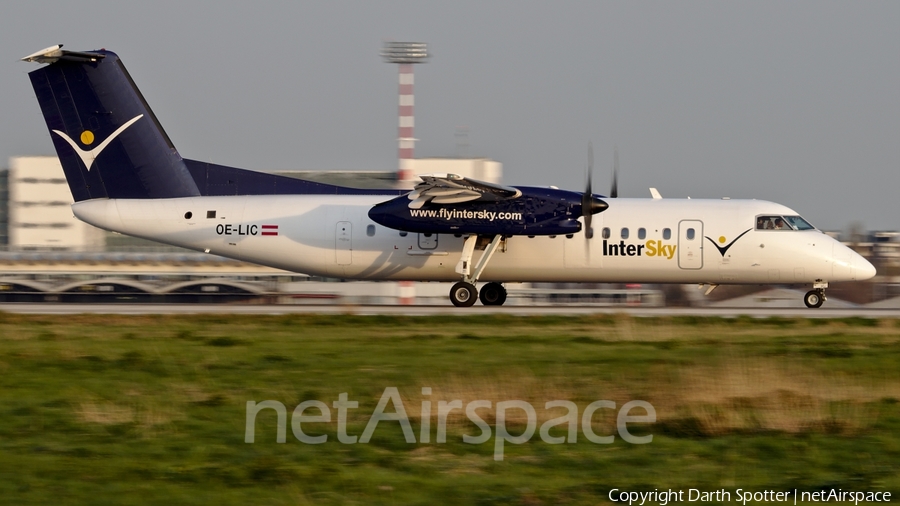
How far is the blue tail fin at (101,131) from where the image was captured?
2333cm

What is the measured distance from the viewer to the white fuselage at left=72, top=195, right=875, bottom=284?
2275 centimetres

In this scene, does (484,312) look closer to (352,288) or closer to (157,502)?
(157,502)

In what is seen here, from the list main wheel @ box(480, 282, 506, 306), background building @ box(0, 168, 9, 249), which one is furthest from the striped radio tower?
background building @ box(0, 168, 9, 249)

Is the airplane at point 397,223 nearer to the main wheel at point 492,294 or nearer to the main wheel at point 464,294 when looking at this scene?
the main wheel at point 464,294

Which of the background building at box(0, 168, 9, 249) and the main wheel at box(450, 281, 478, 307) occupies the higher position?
the background building at box(0, 168, 9, 249)

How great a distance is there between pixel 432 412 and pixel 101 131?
16.1m

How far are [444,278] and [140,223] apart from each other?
293 inches

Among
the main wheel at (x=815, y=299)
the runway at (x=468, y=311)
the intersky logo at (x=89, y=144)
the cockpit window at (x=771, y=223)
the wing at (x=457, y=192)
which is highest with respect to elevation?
the intersky logo at (x=89, y=144)

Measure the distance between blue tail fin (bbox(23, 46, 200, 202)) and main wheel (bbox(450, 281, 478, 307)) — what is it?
695 centimetres

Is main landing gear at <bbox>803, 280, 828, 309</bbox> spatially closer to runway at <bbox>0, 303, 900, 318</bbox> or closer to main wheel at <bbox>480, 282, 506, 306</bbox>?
runway at <bbox>0, 303, 900, 318</bbox>
